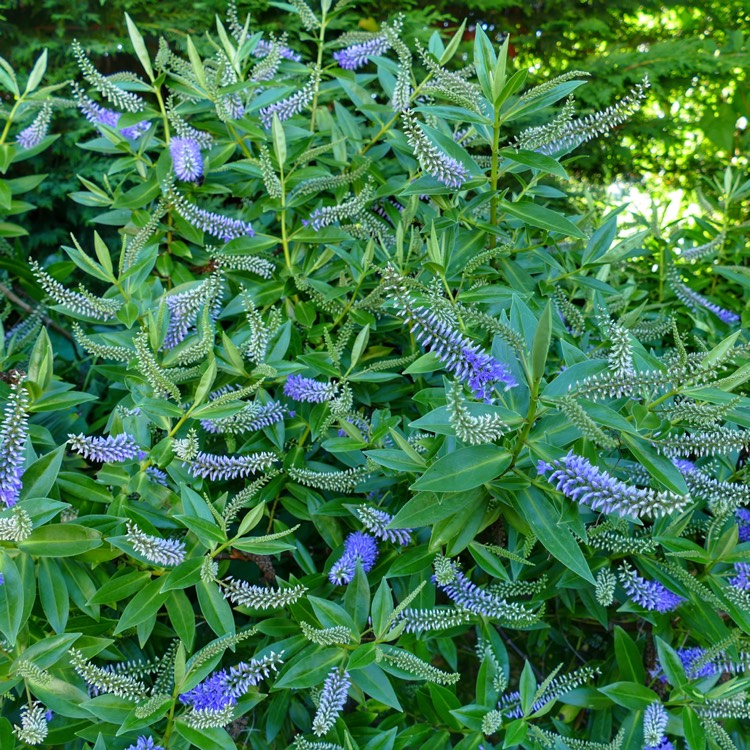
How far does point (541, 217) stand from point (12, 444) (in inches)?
50.7

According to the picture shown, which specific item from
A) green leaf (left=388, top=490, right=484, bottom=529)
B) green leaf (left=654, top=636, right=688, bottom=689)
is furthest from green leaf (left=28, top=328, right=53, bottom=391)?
green leaf (left=654, top=636, right=688, bottom=689)

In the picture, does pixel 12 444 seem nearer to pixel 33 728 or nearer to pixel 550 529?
pixel 33 728

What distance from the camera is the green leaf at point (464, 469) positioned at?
53.7 inches

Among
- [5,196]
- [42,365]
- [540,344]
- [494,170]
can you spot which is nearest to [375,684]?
[540,344]

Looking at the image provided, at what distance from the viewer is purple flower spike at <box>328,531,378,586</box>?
5.98ft

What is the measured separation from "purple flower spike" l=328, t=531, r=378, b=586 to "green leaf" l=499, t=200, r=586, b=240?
0.87m

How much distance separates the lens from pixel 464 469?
54.6 inches

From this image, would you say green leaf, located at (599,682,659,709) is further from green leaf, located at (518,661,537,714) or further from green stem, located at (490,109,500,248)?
green stem, located at (490,109,500,248)

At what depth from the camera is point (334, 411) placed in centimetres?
184

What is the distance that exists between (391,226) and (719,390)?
1183mm

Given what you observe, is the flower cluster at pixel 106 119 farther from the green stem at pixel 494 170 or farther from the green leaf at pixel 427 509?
the green leaf at pixel 427 509

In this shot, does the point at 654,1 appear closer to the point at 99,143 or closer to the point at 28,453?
the point at 99,143

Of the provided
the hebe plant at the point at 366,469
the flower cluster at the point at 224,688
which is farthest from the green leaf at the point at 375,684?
the flower cluster at the point at 224,688

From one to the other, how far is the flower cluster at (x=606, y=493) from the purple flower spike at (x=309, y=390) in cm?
66
